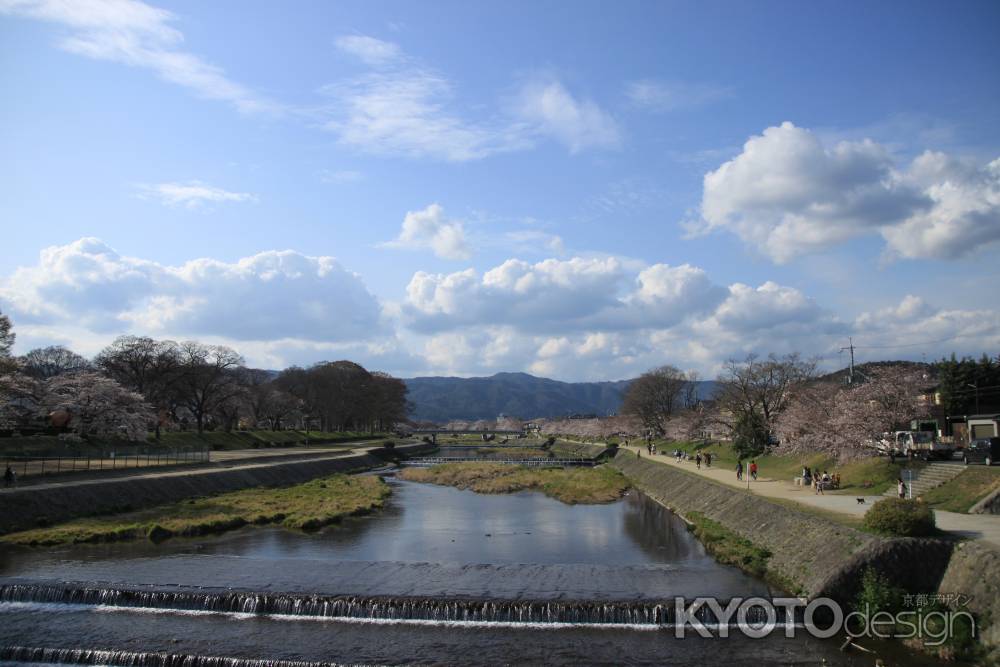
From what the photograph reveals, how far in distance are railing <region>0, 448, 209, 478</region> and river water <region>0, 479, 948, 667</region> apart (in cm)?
1623

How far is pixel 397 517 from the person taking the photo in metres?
42.1

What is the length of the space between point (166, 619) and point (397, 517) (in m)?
21.4

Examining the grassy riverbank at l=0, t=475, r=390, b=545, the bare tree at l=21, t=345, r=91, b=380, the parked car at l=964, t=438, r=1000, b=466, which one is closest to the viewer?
the parked car at l=964, t=438, r=1000, b=466

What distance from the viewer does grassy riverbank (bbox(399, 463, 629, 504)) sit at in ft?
181

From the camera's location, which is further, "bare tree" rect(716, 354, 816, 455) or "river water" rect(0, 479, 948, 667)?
"bare tree" rect(716, 354, 816, 455)

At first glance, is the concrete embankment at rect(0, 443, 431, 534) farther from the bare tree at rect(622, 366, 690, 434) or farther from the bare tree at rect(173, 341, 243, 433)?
the bare tree at rect(622, 366, 690, 434)

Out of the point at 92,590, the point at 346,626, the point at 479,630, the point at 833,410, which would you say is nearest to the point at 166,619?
the point at 92,590

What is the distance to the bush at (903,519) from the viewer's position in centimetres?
2150

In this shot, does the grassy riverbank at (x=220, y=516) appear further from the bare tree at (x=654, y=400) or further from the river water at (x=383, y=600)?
the bare tree at (x=654, y=400)

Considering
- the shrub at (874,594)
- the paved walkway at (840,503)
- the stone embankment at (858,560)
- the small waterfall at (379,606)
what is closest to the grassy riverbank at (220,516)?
the small waterfall at (379,606)

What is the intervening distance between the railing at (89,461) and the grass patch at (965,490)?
49.0 m

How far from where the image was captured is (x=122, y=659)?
1834 centimetres

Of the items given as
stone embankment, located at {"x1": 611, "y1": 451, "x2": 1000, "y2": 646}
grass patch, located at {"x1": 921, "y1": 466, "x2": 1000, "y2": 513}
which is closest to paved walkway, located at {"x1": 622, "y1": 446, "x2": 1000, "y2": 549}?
grass patch, located at {"x1": 921, "y1": 466, "x2": 1000, "y2": 513}

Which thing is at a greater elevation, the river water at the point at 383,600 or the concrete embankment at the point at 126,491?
the concrete embankment at the point at 126,491
